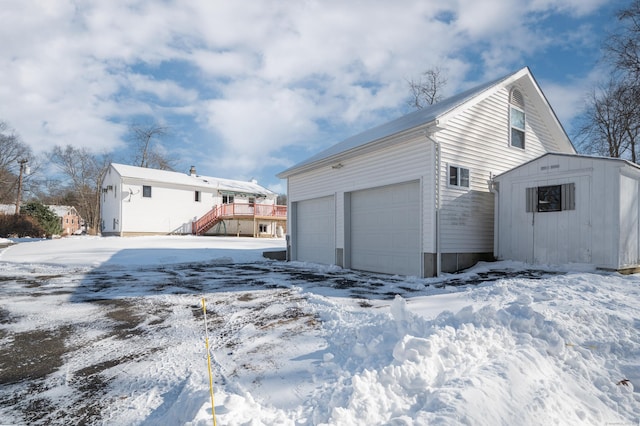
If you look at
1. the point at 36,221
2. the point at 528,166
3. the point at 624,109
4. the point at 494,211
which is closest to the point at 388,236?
the point at 494,211

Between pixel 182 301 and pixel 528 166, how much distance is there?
8.44 metres

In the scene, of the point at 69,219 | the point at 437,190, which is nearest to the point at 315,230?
the point at 437,190

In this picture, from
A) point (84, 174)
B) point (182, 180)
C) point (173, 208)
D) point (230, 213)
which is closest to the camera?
point (230, 213)

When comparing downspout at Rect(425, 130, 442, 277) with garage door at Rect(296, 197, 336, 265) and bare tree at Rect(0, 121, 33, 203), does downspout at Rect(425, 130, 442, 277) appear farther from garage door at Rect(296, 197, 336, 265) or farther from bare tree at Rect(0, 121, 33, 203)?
bare tree at Rect(0, 121, 33, 203)

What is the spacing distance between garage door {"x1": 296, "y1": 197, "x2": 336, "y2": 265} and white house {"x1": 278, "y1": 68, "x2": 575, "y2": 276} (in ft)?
0.19

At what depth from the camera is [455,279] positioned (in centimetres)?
732

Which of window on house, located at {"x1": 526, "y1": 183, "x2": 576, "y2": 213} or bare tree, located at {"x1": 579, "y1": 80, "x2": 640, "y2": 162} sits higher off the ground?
bare tree, located at {"x1": 579, "y1": 80, "x2": 640, "y2": 162}

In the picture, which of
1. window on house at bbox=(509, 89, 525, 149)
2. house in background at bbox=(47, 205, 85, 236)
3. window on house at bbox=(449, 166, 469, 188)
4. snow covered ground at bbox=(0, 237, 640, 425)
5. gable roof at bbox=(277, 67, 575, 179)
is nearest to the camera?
snow covered ground at bbox=(0, 237, 640, 425)

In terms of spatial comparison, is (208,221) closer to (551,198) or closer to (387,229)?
(387,229)

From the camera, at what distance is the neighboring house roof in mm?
24109

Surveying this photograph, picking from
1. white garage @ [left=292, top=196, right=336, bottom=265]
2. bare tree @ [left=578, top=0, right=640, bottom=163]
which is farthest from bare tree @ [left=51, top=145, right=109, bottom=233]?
bare tree @ [left=578, top=0, right=640, bottom=163]

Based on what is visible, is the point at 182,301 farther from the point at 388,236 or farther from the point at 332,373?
the point at 388,236

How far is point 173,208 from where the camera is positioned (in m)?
25.1

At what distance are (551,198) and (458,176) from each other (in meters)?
2.12
